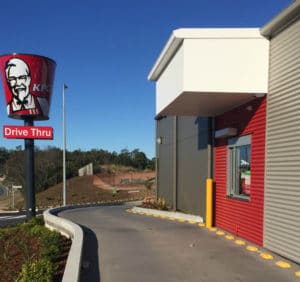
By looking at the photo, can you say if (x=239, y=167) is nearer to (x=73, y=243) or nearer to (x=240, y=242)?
(x=240, y=242)

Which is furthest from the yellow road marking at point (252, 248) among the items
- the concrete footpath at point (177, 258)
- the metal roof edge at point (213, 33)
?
the metal roof edge at point (213, 33)

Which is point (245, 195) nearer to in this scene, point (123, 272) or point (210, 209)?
point (210, 209)

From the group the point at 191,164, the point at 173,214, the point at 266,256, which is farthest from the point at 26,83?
the point at 266,256

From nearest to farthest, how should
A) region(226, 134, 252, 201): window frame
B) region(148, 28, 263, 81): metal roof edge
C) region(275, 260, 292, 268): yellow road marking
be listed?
region(275, 260, 292, 268): yellow road marking → region(148, 28, 263, 81): metal roof edge → region(226, 134, 252, 201): window frame

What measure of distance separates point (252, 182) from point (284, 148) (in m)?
1.75

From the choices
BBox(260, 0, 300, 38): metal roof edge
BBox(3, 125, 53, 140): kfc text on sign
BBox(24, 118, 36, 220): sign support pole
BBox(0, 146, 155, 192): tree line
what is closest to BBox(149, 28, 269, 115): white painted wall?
BBox(260, 0, 300, 38): metal roof edge

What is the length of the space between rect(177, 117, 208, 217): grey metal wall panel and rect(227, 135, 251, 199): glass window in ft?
8.11

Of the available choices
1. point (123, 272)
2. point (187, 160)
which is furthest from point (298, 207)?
point (187, 160)

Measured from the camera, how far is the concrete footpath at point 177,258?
6.54 meters

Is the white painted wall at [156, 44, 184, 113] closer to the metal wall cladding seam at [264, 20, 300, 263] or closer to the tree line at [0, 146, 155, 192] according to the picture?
the metal wall cladding seam at [264, 20, 300, 263]

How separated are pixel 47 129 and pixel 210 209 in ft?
25.5

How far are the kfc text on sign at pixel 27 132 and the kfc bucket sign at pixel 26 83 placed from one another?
0.48 metres

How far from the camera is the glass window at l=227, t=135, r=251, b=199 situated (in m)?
9.71

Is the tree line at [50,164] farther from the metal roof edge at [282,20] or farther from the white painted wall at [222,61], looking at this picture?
the metal roof edge at [282,20]
